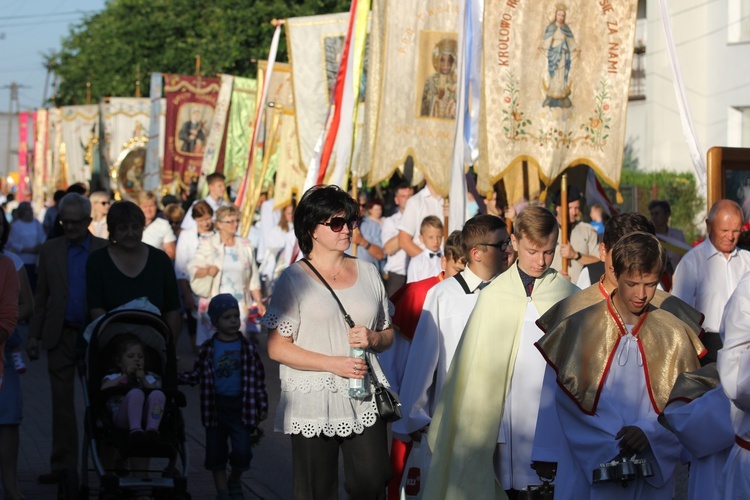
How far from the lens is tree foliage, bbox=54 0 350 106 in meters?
37.1

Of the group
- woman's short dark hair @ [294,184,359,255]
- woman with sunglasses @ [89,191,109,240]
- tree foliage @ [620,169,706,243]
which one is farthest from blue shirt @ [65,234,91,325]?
tree foliage @ [620,169,706,243]

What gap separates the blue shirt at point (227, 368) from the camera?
26.4 ft

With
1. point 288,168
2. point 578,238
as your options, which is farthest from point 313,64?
point 578,238

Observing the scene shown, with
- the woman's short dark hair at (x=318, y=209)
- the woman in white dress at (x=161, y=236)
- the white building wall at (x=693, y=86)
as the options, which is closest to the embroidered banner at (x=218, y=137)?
the woman in white dress at (x=161, y=236)

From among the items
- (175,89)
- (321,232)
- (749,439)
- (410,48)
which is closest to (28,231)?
(175,89)

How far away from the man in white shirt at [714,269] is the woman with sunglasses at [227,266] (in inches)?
163

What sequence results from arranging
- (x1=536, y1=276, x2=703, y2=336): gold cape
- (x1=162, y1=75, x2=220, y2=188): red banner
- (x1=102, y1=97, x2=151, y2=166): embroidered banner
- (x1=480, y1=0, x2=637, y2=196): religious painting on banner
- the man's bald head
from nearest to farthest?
1. (x1=536, y1=276, x2=703, y2=336): gold cape
2. the man's bald head
3. (x1=480, y1=0, x2=637, y2=196): religious painting on banner
4. (x1=162, y1=75, x2=220, y2=188): red banner
5. (x1=102, y1=97, x2=151, y2=166): embroidered banner

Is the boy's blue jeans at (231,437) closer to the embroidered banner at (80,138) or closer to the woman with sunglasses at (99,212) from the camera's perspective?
the woman with sunglasses at (99,212)

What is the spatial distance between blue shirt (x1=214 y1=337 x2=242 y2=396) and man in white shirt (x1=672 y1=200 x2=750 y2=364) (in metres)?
3.59

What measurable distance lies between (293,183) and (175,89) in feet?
26.5

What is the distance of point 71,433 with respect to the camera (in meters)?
8.54

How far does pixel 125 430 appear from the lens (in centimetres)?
738

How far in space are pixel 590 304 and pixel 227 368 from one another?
Answer: 329 centimetres

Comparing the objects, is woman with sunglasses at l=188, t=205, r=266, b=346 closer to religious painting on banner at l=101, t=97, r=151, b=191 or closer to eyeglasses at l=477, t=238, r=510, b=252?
eyeglasses at l=477, t=238, r=510, b=252
